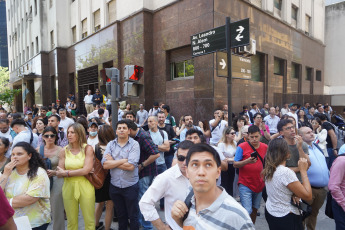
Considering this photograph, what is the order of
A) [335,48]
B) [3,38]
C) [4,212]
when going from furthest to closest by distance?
1. [3,38]
2. [335,48]
3. [4,212]

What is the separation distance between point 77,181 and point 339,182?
11.7 ft

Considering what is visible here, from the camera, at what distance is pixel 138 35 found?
41.6ft

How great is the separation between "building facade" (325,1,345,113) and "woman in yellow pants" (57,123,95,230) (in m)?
23.1

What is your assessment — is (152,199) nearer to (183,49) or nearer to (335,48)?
(183,49)

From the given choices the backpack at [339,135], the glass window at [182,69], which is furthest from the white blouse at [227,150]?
the glass window at [182,69]

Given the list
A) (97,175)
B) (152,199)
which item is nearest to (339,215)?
(152,199)

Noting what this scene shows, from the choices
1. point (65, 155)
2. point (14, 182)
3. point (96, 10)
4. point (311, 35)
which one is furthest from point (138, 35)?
point (311, 35)

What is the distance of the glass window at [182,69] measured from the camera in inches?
451

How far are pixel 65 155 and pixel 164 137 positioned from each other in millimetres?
2269

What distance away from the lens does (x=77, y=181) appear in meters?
3.75

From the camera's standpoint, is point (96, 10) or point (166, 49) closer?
point (166, 49)

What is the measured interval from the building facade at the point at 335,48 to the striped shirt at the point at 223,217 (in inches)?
936

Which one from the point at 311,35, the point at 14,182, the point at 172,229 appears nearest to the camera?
the point at 172,229

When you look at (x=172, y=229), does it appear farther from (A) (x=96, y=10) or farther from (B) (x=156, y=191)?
(A) (x=96, y=10)
